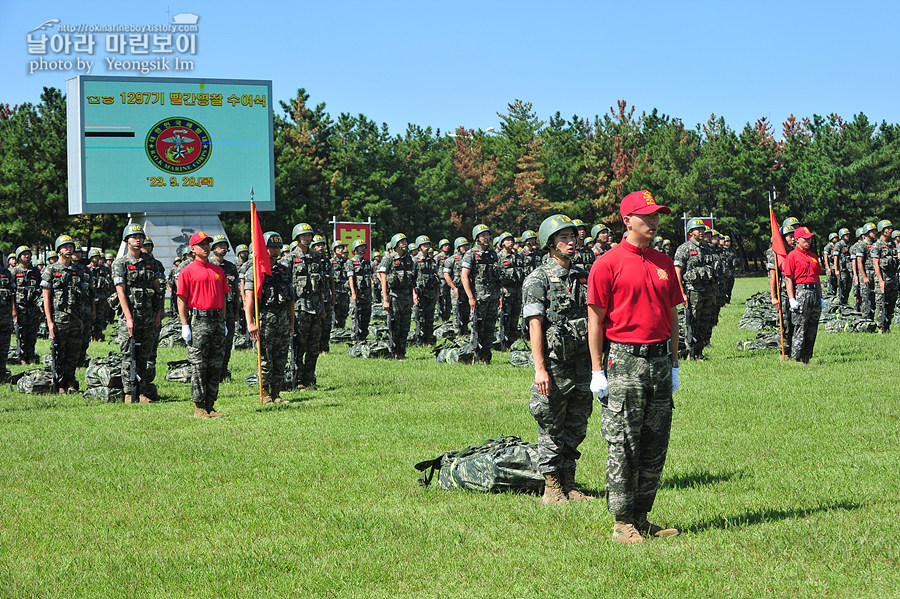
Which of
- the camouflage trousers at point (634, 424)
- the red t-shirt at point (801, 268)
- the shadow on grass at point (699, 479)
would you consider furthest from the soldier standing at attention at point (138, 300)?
the red t-shirt at point (801, 268)

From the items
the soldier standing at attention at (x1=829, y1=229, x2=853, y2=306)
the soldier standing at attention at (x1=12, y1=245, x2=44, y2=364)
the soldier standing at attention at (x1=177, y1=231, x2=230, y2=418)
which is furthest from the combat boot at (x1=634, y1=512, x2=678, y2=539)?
the soldier standing at attention at (x1=829, y1=229, x2=853, y2=306)

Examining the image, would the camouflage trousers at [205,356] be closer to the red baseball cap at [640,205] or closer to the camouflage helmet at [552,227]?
the camouflage helmet at [552,227]

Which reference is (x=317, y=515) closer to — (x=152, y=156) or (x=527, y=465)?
(x=527, y=465)

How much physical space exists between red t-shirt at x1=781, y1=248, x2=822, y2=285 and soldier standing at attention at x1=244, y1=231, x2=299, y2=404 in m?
8.21

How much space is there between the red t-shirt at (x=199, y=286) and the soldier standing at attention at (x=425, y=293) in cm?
935

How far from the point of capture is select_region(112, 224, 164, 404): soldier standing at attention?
41.1 ft

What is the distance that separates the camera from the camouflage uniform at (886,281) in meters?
19.8

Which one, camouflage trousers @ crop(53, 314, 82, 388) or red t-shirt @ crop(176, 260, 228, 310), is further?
camouflage trousers @ crop(53, 314, 82, 388)

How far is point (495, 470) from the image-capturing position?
7469mm

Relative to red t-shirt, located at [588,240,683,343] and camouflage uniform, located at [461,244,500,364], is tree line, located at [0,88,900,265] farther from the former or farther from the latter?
red t-shirt, located at [588,240,683,343]

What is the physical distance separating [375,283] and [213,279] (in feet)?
57.3

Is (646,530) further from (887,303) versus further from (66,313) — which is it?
(887,303)

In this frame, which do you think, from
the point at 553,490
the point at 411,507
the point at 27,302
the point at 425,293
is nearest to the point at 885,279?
the point at 425,293

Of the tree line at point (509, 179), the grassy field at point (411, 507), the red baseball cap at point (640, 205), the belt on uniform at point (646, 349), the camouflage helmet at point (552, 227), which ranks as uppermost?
the tree line at point (509, 179)
